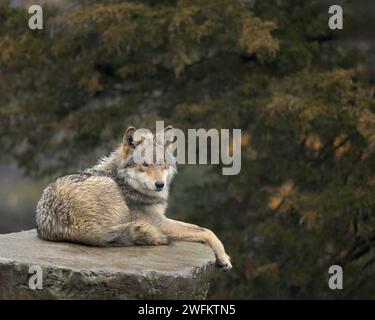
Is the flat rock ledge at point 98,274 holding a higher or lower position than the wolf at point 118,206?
lower

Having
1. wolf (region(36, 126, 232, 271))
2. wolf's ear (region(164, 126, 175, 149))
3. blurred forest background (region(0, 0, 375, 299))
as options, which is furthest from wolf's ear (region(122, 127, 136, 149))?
blurred forest background (region(0, 0, 375, 299))

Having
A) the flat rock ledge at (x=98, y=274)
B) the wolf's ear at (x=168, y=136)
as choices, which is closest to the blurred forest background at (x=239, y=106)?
the wolf's ear at (x=168, y=136)

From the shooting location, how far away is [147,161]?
7.95 meters

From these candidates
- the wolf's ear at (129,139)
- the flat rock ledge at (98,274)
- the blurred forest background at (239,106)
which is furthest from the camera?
the blurred forest background at (239,106)

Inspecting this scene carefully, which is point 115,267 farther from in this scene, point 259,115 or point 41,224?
point 259,115

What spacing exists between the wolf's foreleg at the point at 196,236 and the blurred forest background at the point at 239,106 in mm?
3458

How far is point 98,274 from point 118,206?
3.03ft

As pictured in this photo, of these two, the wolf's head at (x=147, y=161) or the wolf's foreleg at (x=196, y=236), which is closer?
the wolf's head at (x=147, y=161)

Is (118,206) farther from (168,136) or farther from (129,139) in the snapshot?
(168,136)

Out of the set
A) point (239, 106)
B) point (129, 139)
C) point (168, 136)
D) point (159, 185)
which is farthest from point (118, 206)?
point (239, 106)

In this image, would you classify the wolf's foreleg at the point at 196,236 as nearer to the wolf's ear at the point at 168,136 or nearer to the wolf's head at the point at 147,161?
the wolf's head at the point at 147,161

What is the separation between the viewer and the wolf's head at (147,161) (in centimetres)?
793

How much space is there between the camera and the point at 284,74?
12.9 m

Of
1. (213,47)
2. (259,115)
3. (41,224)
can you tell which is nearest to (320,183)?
(259,115)
